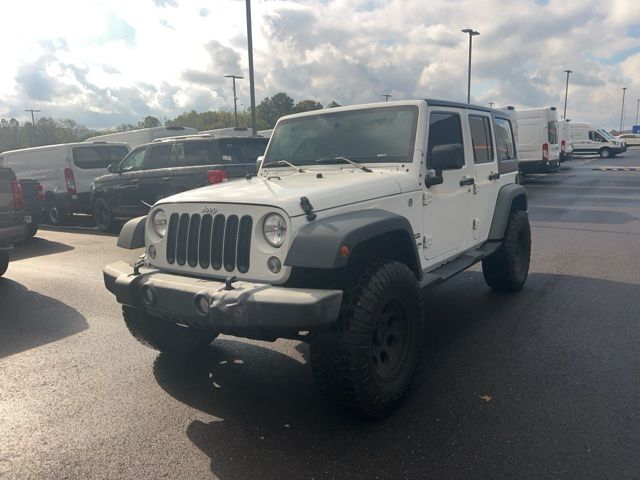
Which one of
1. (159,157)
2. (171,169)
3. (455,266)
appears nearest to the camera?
(455,266)

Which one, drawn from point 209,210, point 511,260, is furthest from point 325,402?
point 511,260

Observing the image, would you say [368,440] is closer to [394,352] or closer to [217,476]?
[394,352]

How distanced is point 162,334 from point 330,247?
6.06ft

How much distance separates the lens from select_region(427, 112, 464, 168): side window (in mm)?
4203

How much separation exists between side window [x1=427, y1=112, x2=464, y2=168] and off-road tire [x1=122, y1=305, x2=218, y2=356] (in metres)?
2.27

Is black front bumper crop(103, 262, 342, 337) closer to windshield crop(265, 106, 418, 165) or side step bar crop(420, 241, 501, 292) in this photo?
side step bar crop(420, 241, 501, 292)

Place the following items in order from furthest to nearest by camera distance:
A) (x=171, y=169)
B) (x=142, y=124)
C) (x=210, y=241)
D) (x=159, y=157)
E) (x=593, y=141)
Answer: (x=142, y=124)
(x=593, y=141)
(x=159, y=157)
(x=171, y=169)
(x=210, y=241)

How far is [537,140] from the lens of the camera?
760 inches

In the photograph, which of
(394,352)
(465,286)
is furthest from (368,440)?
(465,286)

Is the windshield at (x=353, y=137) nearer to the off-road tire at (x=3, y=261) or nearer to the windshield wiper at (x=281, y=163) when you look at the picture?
the windshield wiper at (x=281, y=163)

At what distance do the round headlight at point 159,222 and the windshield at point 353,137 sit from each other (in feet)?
4.36

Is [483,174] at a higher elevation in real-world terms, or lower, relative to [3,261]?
higher

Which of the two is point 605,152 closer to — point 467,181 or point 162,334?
point 467,181

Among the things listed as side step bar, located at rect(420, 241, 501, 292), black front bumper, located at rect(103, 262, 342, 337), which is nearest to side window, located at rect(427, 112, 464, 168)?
side step bar, located at rect(420, 241, 501, 292)
